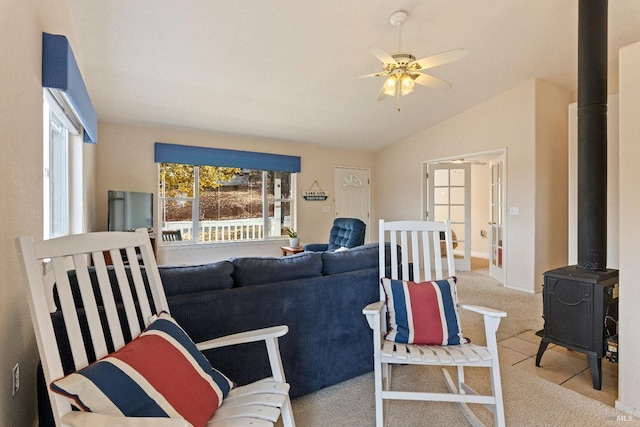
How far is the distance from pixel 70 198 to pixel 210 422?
2.94 metres

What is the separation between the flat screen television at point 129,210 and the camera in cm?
405

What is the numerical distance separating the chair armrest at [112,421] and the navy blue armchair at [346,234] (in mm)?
3749

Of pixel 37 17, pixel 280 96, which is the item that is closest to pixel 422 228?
pixel 37 17

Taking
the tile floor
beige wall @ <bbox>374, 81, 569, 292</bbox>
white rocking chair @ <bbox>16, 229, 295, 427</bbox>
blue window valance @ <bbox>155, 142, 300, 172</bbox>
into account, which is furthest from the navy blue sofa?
blue window valance @ <bbox>155, 142, 300, 172</bbox>

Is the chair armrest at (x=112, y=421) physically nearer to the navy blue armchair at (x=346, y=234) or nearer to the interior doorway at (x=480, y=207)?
the navy blue armchair at (x=346, y=234)

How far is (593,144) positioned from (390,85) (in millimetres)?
1508

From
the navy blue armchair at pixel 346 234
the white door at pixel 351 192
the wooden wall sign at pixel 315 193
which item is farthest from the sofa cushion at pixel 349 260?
the white door at pixel 351 192

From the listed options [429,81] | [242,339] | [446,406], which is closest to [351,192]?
[429,81]

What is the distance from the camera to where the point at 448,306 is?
184 cm

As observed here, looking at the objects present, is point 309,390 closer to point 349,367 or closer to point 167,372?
point 349,367

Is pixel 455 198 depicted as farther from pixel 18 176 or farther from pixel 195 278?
pixel 18 176

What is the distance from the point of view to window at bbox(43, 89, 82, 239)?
2340mm

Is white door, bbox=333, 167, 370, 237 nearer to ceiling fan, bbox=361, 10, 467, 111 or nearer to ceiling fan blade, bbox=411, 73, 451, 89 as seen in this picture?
ceiling fan, bbox=361, 10, 467, 111

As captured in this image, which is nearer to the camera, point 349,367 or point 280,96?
point 349,367
